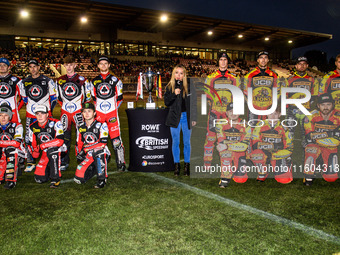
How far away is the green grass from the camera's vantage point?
2.76 m

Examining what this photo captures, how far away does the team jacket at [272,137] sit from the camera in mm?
4621

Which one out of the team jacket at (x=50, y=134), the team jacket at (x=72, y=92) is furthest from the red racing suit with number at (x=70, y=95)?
the team jacket at (x=50, y=134)

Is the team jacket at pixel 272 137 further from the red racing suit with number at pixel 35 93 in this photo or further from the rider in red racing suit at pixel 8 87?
the rider in red racing suit at pixel 8 87

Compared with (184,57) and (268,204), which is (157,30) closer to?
(184,57)

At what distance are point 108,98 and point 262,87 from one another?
2838 mm

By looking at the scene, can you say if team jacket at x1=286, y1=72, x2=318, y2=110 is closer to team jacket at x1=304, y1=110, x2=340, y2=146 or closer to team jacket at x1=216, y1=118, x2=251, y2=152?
team jacket at x1=304, y1=110, x2=340, y2=146

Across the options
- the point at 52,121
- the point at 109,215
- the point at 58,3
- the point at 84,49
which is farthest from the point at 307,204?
the point at 84,49

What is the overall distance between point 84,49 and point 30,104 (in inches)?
1346

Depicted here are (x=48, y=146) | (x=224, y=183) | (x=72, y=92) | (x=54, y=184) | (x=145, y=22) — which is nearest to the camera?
(x=224, y=183)

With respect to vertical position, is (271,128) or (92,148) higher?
(271,128)

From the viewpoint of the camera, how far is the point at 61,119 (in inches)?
221

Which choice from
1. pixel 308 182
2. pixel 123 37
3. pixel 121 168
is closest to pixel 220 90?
pixel 308 182

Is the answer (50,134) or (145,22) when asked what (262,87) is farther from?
(145,22)

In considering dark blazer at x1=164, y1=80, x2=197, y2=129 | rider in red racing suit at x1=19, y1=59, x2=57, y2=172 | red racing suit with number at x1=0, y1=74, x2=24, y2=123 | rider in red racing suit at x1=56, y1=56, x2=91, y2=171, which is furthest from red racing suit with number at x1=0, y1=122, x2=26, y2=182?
dark blazer at x1=164, y1=80, x2=197, y2=129
